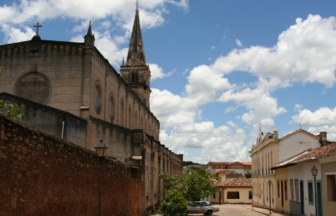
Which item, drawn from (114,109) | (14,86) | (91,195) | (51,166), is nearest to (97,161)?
(91,195)

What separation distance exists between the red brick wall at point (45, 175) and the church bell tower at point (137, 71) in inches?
1623

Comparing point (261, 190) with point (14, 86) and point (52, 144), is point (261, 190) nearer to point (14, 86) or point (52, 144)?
point (14, 86)

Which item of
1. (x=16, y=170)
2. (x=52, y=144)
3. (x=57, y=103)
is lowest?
(x=16, y=170)

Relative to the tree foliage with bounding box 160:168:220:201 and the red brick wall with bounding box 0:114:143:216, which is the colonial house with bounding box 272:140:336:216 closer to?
the tree foliage with bounding box 160:168:220:201

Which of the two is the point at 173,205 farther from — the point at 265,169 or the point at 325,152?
the point at 265,169

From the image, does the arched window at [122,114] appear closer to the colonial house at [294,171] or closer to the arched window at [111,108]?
the arched window at [111,108]

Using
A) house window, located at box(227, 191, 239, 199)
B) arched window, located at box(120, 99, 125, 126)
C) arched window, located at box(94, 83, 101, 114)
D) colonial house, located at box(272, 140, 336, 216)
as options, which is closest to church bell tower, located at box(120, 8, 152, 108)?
arched window, located at box(120, 99, 125, 126)

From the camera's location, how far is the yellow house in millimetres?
33094

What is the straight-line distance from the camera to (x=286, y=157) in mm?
31984

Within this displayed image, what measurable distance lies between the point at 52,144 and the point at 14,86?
581 inches

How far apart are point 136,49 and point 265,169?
3042 centimetres

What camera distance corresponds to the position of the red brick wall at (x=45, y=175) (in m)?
7.61

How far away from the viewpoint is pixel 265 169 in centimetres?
3906

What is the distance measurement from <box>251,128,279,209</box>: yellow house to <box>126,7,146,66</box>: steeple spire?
24.2 m
